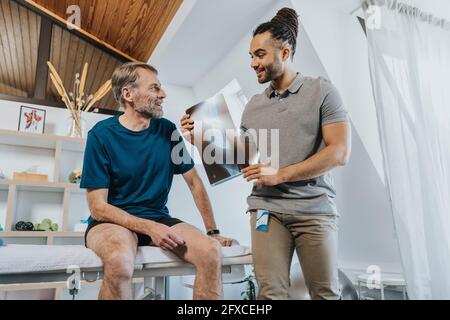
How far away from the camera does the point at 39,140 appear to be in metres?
2.57

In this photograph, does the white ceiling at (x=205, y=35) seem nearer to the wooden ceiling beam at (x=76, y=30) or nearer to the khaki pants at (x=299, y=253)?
the wooden ceiling beam at (x=76, y=30)

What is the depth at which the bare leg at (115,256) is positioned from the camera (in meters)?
1.12

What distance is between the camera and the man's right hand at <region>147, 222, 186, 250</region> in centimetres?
126

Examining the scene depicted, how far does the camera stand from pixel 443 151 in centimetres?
151

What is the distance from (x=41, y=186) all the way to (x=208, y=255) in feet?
5.73

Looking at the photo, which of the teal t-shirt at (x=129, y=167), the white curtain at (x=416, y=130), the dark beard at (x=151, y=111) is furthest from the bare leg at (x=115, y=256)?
the white curtain at (x=416, y=130)

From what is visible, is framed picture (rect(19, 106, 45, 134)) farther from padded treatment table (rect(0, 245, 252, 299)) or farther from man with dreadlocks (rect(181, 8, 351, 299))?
man with dreadlocks (rect(181, 8, 351, 299))

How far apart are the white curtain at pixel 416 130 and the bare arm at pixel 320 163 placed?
0.52 metres

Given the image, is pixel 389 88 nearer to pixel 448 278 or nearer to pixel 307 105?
pixel 307 105

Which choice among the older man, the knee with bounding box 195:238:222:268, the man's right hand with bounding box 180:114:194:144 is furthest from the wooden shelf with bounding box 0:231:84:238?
the knee with bounding box 195:238:222:268
